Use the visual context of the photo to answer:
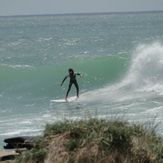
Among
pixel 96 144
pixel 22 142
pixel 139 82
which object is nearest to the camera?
pixel 96 144

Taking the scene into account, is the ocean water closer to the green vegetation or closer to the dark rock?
the dark rock

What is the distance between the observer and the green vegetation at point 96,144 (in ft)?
24.0

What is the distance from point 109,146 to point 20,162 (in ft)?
3.72

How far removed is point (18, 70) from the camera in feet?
121

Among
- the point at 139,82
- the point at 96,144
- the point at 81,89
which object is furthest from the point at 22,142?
the point at 139,82

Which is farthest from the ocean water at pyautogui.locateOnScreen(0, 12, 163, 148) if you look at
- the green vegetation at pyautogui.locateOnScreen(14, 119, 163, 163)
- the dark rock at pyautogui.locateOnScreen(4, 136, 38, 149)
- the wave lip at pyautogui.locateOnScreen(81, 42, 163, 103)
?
the green vegetation at pyautogui.locateOnScreen(14, 119, 163, 163)

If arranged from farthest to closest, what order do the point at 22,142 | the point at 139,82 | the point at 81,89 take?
the point at 139,82, the point at 81,89, the point at 22,142

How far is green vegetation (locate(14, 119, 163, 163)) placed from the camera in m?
7.30

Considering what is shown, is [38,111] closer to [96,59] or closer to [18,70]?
[18,70]

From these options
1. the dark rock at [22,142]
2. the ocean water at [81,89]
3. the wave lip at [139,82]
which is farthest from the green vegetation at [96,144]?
the wave lip at [139,82]

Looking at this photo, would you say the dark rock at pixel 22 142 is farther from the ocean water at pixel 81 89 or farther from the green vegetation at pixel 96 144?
the ocean water at pixel 81 89

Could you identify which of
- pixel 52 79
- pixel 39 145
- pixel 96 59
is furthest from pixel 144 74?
pixel 39 145

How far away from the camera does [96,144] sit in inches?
287

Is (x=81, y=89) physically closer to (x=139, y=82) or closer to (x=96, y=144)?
(x=139, y=82)
